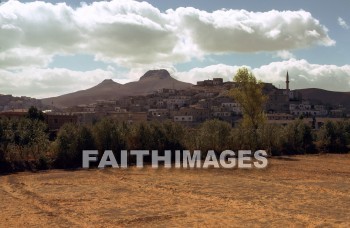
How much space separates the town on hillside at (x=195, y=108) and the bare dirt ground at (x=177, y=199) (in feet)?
167

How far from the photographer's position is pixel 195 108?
105 metres

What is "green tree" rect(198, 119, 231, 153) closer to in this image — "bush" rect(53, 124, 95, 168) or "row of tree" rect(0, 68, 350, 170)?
"row of tree" rect(0, 68, 350, 170)

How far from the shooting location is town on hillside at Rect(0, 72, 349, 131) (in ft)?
314

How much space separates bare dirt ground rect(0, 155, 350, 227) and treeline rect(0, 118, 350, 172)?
4018 mm

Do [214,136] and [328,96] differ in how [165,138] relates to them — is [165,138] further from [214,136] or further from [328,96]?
[328,96]

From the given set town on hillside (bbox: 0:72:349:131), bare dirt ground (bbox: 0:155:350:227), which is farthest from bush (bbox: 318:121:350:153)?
town on hillside (bbox: 0:72:349:131)

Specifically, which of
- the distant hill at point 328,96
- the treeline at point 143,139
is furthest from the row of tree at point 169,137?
the distant hill at point 328,96

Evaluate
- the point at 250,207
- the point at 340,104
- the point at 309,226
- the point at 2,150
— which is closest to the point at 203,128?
the point at 2,150

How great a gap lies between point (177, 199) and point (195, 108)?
8992cm

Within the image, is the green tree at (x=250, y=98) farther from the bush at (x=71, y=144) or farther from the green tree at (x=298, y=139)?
the bush at (x=71, y=144)

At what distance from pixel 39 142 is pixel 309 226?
20891 millimetres

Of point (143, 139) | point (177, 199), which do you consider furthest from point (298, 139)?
point (177, 199)

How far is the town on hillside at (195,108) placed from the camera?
314 ft

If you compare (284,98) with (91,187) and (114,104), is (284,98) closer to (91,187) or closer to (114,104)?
(114,104)
